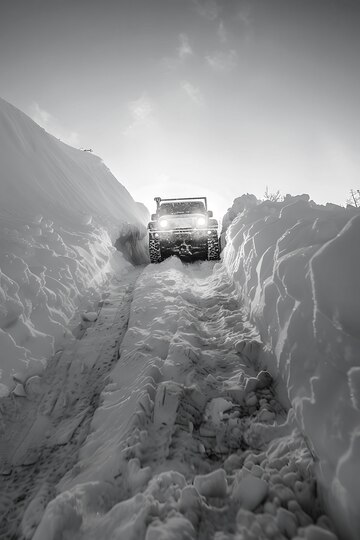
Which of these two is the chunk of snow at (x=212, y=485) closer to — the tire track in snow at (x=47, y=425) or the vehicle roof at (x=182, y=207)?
the tire track in snow at (x=47, y=425)

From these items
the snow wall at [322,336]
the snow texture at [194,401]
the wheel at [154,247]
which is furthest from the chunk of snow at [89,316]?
the wheel at [154,247]

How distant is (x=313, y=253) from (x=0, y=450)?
9.47ft

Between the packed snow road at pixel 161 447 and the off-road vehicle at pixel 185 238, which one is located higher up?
the off-road vehicle at pixel 185 238

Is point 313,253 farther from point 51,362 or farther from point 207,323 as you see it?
point 51,362

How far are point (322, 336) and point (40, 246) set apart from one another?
469 cm

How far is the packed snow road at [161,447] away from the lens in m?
1.25

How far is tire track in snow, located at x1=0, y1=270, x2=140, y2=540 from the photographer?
153 cm

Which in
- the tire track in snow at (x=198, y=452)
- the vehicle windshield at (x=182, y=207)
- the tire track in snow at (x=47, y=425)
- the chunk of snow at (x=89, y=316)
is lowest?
the tire track in snow at (x=47, y=425)

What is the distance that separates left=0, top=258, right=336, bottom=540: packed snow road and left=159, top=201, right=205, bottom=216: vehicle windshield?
19.2ft

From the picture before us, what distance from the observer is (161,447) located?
5.58ft

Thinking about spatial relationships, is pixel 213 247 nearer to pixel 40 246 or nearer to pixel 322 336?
pixel 40 246

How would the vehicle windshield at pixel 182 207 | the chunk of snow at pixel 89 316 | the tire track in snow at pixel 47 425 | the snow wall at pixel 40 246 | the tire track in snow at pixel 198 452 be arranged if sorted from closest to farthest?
the tire track in snow at pixel 198 452, the tire track in snow at pixel 47 425, the snow wall at pixel 40 246, the chunk of snow at pixel 89 316, the vehicle windshield at pixel 182 207

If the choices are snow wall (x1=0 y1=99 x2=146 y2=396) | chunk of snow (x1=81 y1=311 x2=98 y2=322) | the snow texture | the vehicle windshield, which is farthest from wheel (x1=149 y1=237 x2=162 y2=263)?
chunk of snow (x1=81 y1=311 x2=98 y2=322)

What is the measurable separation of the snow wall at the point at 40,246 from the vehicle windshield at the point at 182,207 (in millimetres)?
2033
